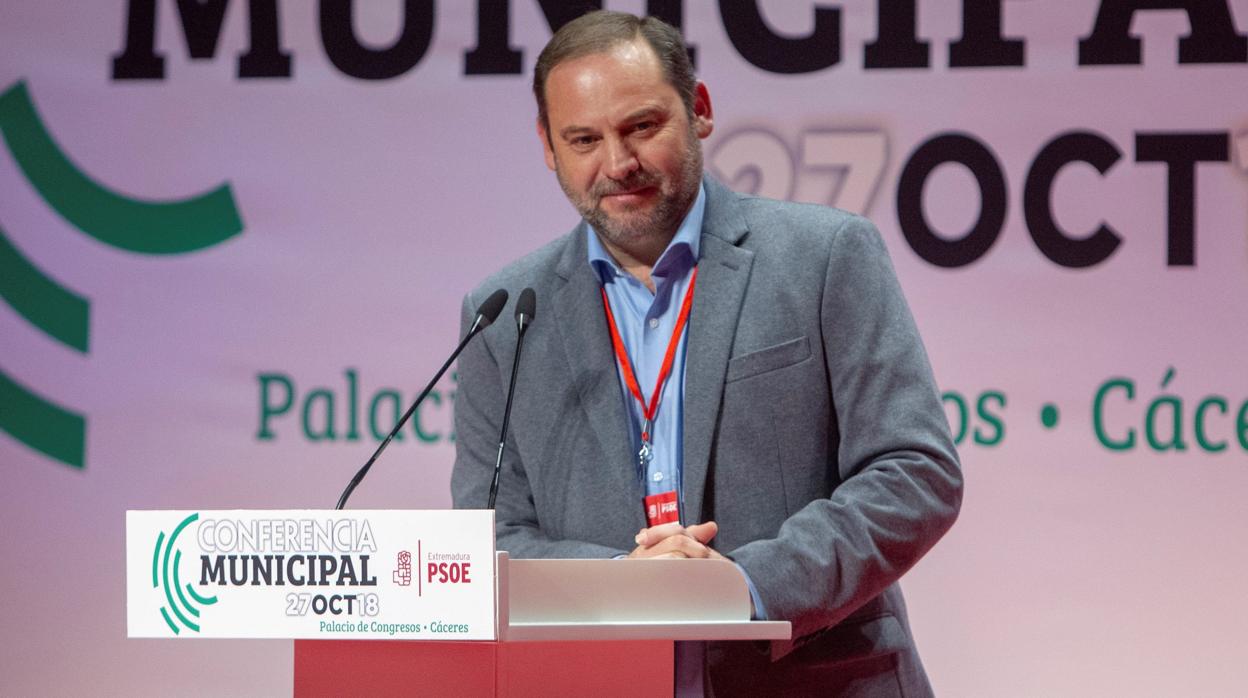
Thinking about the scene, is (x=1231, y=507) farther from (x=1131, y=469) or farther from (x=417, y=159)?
(x=417, y=159)

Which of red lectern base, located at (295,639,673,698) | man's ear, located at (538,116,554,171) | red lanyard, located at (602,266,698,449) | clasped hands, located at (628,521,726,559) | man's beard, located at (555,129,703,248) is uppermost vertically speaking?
man's ear, located at (538,116,554,171)

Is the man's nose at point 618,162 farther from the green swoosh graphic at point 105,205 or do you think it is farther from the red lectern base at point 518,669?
the green swoosh graphic at point 105,205

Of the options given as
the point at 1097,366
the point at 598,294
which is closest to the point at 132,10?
the point at 598,294

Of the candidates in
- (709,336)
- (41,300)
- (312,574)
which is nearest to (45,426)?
(41,300)

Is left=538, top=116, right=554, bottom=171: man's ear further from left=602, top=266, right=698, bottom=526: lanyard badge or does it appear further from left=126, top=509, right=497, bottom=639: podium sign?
left=126, top=509, right=497, bottom=639: podium sign

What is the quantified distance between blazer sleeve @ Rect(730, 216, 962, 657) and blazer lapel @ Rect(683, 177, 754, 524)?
141 mm

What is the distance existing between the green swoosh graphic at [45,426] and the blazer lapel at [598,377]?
2.18m

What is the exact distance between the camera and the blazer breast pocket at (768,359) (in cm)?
234

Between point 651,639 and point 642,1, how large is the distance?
2608mm

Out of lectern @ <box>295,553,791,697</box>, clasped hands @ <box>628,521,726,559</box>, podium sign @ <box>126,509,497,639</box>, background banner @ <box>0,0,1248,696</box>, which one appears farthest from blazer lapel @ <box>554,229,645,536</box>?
background banner @ <box>0,0,1248,696</box>

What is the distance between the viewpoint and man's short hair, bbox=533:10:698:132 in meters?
2.52

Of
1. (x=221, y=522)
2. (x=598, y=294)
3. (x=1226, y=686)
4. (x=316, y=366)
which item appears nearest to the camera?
(x=221, y=522)

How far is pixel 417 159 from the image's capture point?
409 centimetres

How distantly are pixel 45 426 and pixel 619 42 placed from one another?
2.47 m
